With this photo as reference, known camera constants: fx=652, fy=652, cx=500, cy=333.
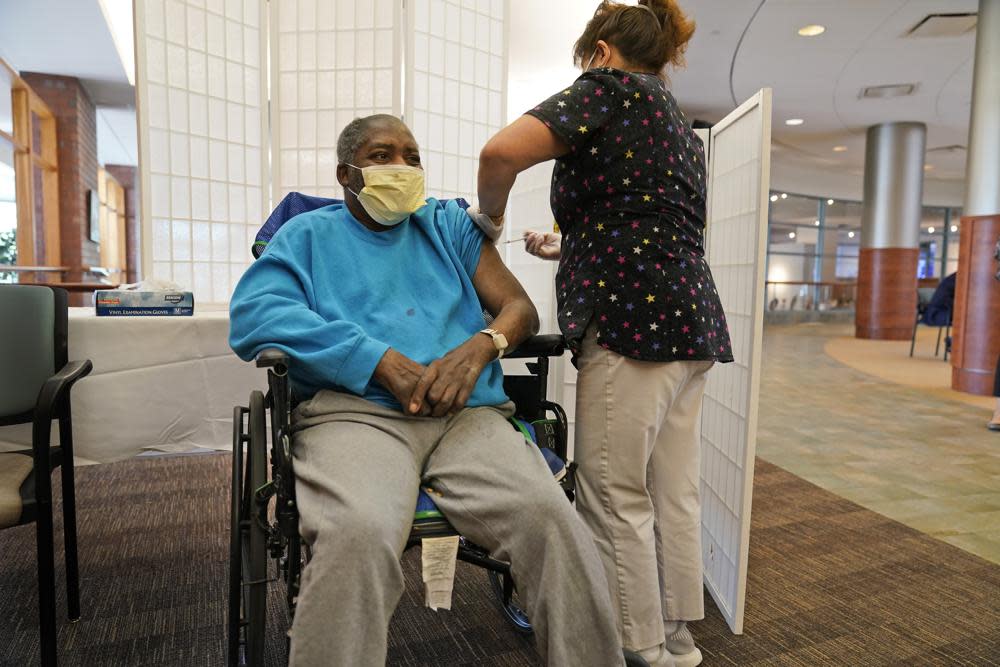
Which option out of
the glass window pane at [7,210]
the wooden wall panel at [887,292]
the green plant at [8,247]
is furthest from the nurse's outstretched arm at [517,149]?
the wooden wall panel at [887,292]

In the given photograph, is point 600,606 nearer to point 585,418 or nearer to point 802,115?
point 585,418

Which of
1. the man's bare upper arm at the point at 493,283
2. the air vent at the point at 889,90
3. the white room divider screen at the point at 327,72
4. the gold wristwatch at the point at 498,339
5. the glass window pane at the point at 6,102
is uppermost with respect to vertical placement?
the air vent at the point at 889,90

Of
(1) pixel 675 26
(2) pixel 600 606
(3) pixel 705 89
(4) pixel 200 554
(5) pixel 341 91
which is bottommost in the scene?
(4) pixel 200 554

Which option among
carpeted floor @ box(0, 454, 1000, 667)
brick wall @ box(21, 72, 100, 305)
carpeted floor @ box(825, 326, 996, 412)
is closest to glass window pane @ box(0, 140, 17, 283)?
brick wall @ box(21, 72, 100, 305)

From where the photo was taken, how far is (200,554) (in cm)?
206

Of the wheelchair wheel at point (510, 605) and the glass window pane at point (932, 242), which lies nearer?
the wheelchair wheel at point (510, 605)

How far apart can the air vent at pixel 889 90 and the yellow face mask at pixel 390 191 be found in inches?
344

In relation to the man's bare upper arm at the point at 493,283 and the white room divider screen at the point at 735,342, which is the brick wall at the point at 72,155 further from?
the white room divider screen at the point at 735,342

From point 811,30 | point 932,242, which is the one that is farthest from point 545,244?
point 932,242

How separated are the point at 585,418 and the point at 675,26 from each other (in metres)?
0.84

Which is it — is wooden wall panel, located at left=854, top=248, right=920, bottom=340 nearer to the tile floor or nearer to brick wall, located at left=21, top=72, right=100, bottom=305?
the tile floor

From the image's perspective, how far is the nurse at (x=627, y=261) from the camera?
1252mm

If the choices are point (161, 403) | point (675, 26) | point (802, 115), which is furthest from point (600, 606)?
point (802, 115)

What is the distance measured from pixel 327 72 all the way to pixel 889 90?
7.97 metres
